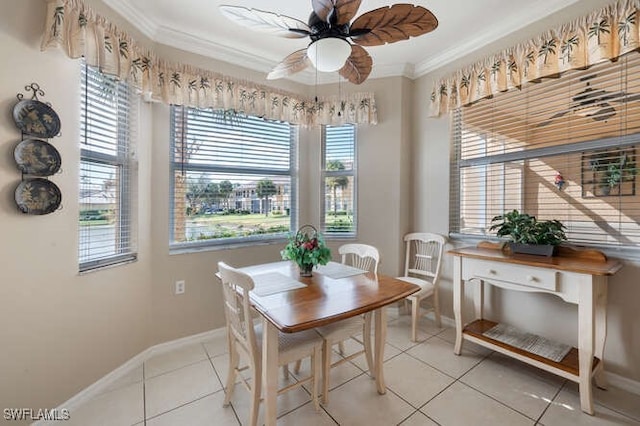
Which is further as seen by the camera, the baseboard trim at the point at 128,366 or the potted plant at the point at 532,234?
the potted plant at the point at 532,234

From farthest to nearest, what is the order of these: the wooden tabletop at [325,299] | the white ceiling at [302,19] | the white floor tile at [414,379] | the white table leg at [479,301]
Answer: the white table leg at [479,301] → the white ceiling at [302,19] → the white floor tile at [414,379] → the wooden tabletop at [325,299]

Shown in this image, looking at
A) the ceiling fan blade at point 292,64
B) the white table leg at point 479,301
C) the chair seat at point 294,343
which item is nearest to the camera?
the chair seat at point 294,343

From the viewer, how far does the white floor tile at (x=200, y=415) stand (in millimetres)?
1548

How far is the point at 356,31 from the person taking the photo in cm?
141

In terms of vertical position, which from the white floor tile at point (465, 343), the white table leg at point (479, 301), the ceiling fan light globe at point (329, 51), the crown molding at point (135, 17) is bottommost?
the white floor tile at point (465, 343)

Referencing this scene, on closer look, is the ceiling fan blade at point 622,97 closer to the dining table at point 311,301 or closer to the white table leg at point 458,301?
the white table leg at point 458,301

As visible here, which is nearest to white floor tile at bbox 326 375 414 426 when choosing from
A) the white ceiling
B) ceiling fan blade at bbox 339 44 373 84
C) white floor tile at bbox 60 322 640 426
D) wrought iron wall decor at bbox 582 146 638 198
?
white floor tile at bbox 60 322 640 426

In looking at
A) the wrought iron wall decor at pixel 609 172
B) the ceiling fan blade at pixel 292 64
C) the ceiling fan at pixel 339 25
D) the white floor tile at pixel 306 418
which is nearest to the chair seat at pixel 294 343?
the white floor tile at pixel 306 418

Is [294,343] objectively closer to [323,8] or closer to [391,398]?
[391,398]

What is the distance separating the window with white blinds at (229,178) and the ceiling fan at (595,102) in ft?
8.17

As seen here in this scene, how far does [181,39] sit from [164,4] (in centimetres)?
33

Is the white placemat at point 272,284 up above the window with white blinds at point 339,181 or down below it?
below

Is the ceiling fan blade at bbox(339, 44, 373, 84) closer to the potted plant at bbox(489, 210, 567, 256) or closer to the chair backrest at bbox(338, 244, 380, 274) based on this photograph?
the chair backrest at bbox(338, 244, 380, 274)

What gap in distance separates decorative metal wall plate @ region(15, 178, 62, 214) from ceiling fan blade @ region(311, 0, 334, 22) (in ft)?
5.68
